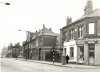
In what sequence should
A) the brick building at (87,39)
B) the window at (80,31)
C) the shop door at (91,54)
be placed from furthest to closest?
the window at (80,31), the shop door at (91,54), the brick building at (87,39)

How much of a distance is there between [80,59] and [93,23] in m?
7.07

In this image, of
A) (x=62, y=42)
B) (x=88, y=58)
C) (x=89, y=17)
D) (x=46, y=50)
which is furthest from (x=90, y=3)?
(x=46, y=50)

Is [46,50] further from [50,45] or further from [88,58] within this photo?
[88,58]

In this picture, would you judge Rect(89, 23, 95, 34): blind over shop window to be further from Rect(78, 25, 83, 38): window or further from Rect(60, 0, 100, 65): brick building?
Rect(78, 25, 83, 38): window

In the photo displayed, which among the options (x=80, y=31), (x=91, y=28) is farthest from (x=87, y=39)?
(x=80, y=31)

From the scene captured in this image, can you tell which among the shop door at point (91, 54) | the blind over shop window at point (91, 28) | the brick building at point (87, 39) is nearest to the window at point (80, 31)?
the brick building at point (87, 39)

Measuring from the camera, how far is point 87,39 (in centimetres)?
3584

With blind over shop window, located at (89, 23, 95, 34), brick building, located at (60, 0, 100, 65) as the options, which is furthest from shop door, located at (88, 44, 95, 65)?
blind over shop window, located at (89, 23, 95, 34)

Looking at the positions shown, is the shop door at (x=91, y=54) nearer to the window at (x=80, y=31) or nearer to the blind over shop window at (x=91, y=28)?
the blind over shop window at (x=91, y=28)

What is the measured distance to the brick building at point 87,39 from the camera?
35.4m

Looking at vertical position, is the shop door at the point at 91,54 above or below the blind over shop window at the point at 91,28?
below

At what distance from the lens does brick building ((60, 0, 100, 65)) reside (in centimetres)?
3538

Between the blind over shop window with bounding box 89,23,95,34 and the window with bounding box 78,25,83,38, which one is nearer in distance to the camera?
the blind over shop window with bounding box 89,23,95,34

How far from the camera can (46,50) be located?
63.2 m
